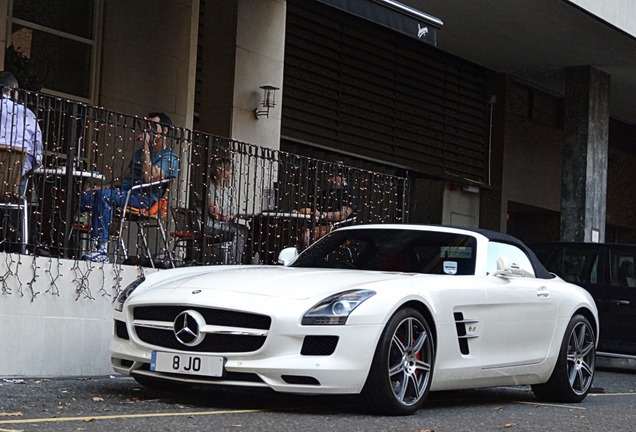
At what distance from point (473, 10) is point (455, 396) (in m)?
10.9

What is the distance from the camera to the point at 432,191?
23.4 metres

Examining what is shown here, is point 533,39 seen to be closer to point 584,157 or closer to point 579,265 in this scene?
point 584,157

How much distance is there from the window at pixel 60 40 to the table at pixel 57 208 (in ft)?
16.8

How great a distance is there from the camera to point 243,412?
721 cm

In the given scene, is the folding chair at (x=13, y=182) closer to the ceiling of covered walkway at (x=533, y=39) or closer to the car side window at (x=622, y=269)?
the car side window at (x=622, y=269)

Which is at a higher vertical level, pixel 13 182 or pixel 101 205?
pixel 13 182

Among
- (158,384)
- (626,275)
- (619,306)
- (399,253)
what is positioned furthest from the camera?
(626,275)

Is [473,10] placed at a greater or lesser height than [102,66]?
greater

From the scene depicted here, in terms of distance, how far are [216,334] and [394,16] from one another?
757cm

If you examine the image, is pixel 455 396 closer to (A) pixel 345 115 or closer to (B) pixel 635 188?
(A) pixel 345 115

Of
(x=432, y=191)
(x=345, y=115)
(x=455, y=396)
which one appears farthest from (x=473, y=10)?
(x=455, y=396)

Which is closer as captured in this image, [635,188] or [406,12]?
[406,12]

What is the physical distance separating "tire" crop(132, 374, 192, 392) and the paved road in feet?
0.20

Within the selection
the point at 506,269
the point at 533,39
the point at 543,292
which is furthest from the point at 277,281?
the point at 533,39
